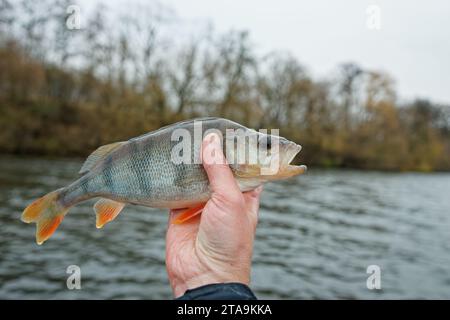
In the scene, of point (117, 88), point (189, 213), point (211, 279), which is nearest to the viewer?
point (211, 279)

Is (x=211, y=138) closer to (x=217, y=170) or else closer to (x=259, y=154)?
(x=217, y=170)

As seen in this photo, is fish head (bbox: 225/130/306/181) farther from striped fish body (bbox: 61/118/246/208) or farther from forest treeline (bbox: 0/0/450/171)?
forest treeline (bbox: 0/0/450/171)

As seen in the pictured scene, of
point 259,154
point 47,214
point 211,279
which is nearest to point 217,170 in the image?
point 259,154

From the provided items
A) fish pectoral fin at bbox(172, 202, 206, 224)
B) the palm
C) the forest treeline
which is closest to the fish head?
the palm

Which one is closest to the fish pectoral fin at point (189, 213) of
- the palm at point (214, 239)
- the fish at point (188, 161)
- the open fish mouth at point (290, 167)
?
the fish at point (188, 161)
